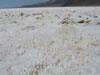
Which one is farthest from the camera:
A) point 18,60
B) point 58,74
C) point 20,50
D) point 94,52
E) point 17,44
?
point 17,44

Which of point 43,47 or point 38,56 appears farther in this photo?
point 43,47

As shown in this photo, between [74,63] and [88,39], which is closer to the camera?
[74,63]

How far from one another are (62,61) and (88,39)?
983mm

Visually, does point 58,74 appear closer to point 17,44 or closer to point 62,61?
point 62,61

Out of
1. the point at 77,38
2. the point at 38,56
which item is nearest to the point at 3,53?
the point at 38,56

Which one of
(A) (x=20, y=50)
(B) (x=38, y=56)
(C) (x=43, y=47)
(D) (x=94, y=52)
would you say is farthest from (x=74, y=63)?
(A) (x=20, y=50)

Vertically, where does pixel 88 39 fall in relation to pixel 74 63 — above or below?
above

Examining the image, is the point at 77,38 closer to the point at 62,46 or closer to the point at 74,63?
the point at 62,46

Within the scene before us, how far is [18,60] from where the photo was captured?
1589mm

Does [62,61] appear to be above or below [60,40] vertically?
below

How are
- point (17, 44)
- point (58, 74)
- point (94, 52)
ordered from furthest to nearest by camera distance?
point (17, 44), point (94, 52), point (58, 74)

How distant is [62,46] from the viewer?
1968 millimetres

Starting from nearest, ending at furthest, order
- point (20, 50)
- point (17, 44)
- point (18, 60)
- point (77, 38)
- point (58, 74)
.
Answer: point (58, 74)
point (18, 60)
point (20, 50)
point (17, 44)
point (77, 38)

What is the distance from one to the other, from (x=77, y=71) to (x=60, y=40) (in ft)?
3.32
